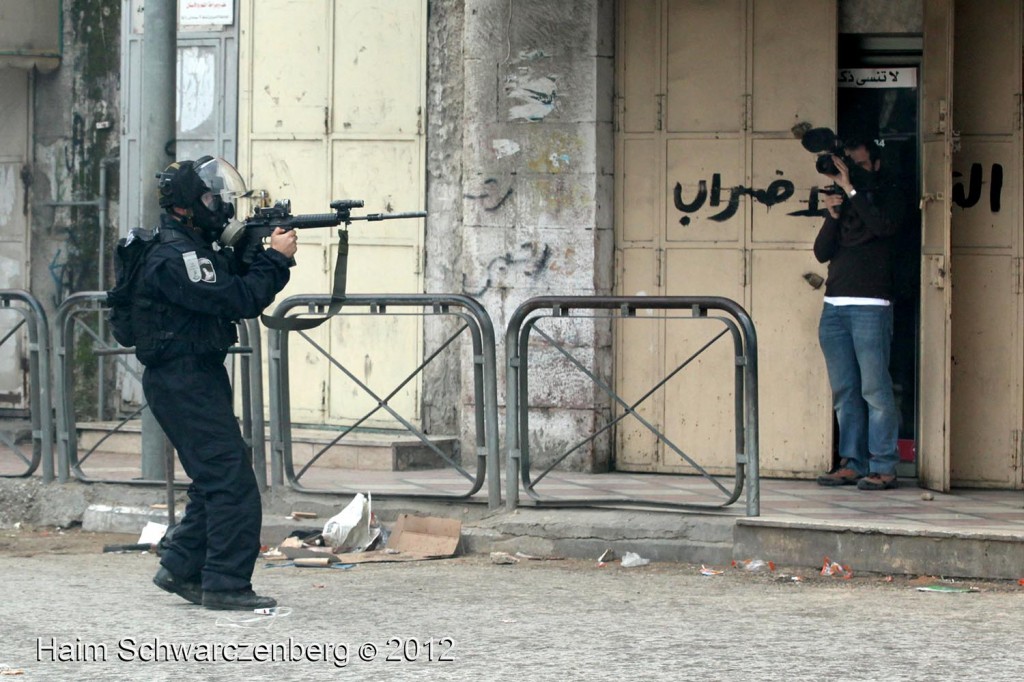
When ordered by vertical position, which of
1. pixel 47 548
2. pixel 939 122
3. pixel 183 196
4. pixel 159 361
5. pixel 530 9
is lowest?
pixel 47 548

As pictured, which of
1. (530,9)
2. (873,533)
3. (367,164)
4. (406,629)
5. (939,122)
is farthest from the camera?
(367,164)

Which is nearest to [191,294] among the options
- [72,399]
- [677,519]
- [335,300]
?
[335,300]

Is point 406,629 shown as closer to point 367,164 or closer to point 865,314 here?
point 865,314

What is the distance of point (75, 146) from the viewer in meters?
11.7

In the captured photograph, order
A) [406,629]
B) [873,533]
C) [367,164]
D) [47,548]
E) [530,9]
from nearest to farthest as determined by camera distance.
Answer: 1. [406,629]
2. [873,533]
3. [47,548]
4. [530,9]
5. [367,164]

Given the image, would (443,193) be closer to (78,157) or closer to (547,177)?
(547,177)

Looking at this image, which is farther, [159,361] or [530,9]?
[530,9]

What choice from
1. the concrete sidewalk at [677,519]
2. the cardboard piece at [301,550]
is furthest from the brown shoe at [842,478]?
the cardboard piece at [301,550]

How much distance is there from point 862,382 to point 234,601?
158 inches

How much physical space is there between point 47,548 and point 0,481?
1020 millimetres

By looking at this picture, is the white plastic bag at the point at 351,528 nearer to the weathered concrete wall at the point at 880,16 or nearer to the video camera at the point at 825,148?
the video camera at the point at 825,148

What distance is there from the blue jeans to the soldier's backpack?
409 centimetres

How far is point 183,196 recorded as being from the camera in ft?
20.9

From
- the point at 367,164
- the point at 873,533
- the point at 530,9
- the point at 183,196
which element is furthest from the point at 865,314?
the point at 183,196
